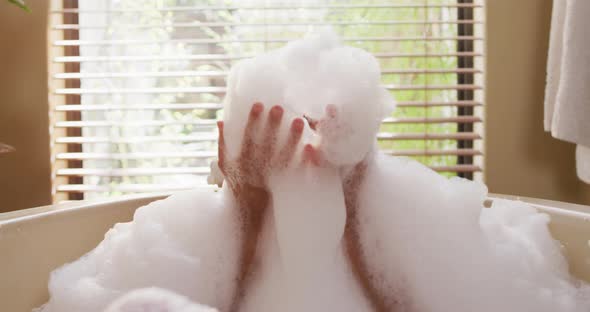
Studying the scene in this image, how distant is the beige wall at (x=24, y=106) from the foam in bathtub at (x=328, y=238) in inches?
44.4

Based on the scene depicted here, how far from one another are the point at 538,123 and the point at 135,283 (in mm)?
1430

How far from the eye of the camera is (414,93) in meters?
2.14

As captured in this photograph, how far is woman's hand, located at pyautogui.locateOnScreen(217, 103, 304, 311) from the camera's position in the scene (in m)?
0.60

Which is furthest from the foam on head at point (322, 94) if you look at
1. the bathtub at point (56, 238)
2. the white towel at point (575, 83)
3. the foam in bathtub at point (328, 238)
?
the white towel at point (575, 83)

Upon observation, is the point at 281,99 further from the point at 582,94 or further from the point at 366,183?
the point at 582,94

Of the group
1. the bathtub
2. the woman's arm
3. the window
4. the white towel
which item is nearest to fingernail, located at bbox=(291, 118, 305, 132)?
the woman's arm

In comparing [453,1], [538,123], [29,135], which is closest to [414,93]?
[453,1]

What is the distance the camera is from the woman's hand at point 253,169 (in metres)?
0.60

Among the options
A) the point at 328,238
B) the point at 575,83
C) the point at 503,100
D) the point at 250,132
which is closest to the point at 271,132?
the point at 250,132

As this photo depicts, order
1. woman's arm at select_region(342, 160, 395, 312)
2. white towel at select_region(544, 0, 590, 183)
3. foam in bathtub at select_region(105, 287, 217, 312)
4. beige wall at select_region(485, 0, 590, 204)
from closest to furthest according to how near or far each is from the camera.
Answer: foam in bathtub at select_region(105, 287, 217, 312)
woman's arm at select_region(342, 160, 395, 312)
white towel at select_region(544, 0, 590, 183)
beige wall at select_region(485, 0, 590, 204)

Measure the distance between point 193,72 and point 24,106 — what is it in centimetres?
54

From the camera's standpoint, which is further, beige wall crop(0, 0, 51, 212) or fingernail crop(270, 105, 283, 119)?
beige wall crop(0, 0, 51, 212)

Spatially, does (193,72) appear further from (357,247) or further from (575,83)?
(357,247)

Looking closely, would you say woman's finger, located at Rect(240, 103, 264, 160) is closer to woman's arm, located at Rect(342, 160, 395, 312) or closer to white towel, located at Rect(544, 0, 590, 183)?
woman's arm, located at Rect(342, 160, 395, 312)
